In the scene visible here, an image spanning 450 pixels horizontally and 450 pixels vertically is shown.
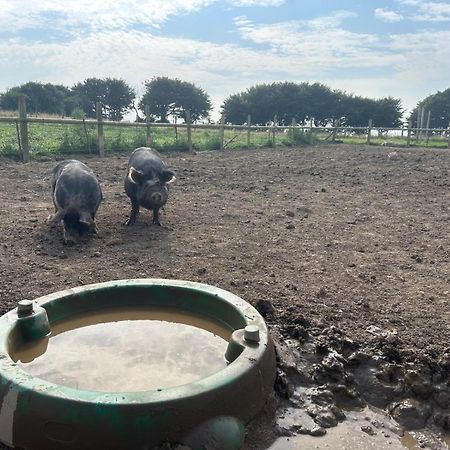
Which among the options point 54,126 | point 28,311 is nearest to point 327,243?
point 28,311

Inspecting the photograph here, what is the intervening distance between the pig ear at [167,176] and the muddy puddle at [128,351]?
287 cm

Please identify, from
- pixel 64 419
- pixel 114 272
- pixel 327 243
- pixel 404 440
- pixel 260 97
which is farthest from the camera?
pixel 260 97

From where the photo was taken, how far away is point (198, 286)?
2.97 m

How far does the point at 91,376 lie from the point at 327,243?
3043 millimetres

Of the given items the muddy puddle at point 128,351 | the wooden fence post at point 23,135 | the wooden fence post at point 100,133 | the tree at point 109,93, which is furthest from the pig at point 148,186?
the tree at point 109,93

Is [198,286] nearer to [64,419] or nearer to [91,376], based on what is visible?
[91,376]

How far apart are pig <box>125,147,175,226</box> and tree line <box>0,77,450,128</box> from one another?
3751 centimetres

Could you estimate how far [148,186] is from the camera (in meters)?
5.57

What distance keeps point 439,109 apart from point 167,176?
48.1 m

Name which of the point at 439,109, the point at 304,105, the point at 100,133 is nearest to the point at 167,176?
the point at 100,133

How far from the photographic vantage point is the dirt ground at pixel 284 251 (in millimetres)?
3275

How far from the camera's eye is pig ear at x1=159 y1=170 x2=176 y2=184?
5695mm

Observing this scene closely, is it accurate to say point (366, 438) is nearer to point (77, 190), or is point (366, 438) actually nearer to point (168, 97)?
point (77, 190)

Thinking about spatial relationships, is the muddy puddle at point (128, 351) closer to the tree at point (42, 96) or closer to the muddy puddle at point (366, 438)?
the muddy puddle at point (366, 438)
